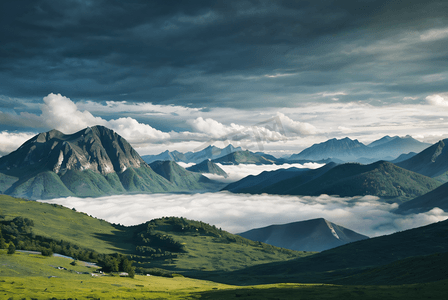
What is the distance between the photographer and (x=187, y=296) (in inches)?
3863

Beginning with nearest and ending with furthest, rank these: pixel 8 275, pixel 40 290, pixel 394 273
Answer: pixel 40 290 < pixel 8 275 < pixel 394 273

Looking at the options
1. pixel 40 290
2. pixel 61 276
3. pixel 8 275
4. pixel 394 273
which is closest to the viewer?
pixel 40 290

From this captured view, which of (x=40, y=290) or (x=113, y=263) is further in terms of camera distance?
(x=113, y=263)

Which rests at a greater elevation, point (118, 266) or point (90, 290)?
point (90, 290)

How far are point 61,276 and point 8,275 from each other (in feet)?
54.9

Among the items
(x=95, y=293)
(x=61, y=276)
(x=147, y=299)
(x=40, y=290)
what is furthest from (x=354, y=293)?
(x=61, y=276)

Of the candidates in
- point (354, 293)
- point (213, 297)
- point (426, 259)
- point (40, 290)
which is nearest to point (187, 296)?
point (213, 297)

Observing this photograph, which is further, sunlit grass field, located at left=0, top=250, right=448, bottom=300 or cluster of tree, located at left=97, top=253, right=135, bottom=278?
cluster of tree, located at left=97, top=253, right=135, bottom=278

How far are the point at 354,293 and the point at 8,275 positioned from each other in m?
104

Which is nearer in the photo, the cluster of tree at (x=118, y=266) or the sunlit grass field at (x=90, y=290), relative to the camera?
the sunlit grass field at (x=90, y=290)

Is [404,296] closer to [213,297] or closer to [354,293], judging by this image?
[354,293]

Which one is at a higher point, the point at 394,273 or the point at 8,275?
the point at 8,275

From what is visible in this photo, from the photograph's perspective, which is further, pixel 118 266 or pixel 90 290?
pixel 118 266

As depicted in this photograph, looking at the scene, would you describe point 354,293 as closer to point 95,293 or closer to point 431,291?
point 431,291
